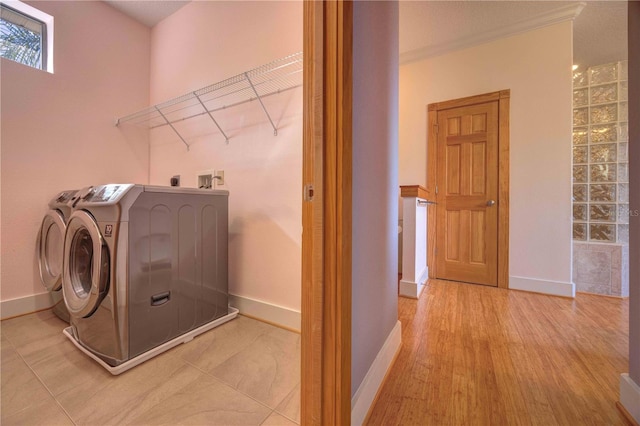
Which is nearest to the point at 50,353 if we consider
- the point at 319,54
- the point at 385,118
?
the point at 319,54

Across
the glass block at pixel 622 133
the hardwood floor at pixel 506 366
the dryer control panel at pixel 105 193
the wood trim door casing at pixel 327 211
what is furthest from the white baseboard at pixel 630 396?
the glass block at pixel 622 133

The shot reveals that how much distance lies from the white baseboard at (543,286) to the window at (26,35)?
428 cm

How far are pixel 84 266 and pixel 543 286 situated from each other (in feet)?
11.1

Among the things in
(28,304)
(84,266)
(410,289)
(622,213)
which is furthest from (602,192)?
(28,304)

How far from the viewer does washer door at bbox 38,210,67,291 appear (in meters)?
1.58

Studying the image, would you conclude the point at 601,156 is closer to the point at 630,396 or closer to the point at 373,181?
the point at 630,396

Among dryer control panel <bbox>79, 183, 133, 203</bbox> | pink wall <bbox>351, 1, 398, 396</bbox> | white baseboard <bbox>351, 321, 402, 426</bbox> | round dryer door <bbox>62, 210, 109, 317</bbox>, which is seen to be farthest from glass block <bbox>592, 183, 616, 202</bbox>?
round dryer door <bbox>62, 210, 109, 317</bbox>

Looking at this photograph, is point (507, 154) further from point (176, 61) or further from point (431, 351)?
point (176, 61)

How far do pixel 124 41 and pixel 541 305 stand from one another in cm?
422

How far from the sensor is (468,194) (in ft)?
Result: 7.99

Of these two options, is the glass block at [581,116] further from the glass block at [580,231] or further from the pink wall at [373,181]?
the pink wall at [373,181]

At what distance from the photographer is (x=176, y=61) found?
217 centimetres

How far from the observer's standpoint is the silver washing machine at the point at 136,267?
1107 millimetres

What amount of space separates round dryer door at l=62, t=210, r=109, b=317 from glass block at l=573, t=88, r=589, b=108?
167 inches
